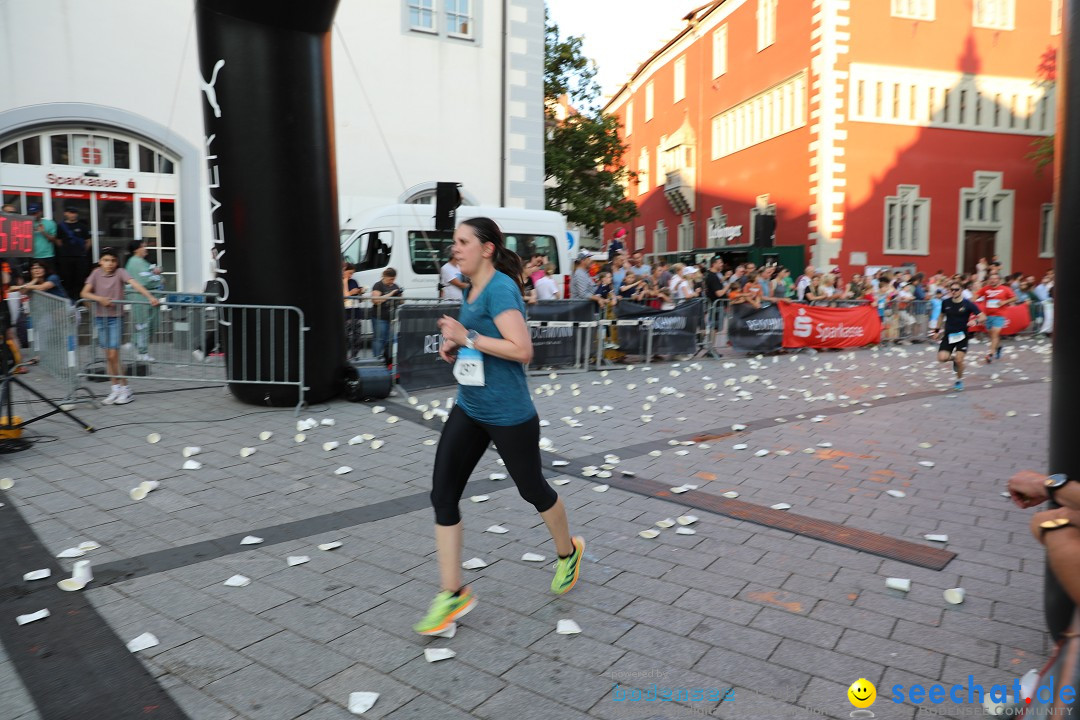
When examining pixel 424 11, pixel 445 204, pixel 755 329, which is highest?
pixel 424 11

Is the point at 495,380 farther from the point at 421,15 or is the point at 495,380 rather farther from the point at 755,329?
the point at 421,15

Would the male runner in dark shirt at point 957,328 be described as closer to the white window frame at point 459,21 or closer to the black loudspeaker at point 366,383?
the black loudspeaker at point 366,383

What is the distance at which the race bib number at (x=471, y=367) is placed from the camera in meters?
3.45

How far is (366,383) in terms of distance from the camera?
345 inches

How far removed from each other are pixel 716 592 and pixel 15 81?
1556 cm

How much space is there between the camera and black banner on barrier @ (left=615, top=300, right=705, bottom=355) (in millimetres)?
13617

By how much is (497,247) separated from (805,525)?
2789mm

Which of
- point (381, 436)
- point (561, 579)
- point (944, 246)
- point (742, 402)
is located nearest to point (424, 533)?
point (561, 579)

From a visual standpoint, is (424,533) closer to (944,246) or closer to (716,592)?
(716,592)

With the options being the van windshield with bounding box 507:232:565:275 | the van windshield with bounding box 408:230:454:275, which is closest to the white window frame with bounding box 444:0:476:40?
the van windshield with bounding box 507:232:565:275

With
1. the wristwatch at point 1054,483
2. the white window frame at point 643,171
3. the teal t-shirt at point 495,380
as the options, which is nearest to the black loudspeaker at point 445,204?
the teal t-shirt at point 495,380

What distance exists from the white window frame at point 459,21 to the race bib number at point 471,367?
16.7m

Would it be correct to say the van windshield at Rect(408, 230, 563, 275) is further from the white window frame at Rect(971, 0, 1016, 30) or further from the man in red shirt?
the white window frame at Rect(971, 0, 1016, 30)

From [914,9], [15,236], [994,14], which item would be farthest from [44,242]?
[994,14]
